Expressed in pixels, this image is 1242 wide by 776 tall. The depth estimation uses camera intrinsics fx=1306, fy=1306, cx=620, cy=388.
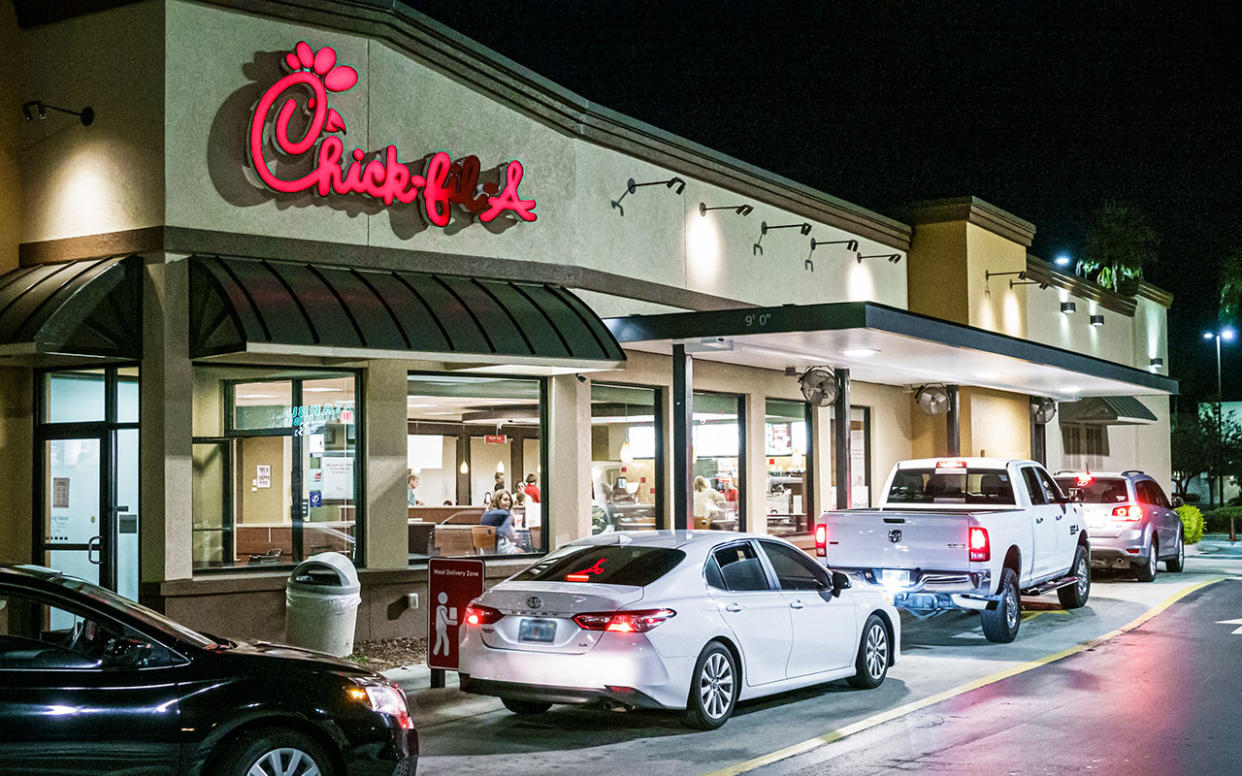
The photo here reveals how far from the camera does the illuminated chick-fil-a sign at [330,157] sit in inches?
541

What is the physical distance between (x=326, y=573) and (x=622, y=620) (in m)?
4.45

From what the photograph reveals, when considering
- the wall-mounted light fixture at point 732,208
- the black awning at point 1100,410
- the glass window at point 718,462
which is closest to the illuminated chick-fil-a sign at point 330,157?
the wall-mounted light fixture at point 732,208

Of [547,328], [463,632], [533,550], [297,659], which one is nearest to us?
[297,659]

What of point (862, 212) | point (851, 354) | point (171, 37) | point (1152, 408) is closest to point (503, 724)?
point (171, 37)

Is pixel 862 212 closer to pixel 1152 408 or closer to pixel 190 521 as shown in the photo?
pixel 190 521

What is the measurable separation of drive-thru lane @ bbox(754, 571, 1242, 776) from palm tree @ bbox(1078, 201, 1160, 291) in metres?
37.4

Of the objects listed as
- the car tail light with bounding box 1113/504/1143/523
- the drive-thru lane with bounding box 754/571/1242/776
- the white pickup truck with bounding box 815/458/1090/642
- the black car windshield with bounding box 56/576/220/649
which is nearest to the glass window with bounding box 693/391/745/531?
the white pickup truck with bounding box 815/458/1090/642

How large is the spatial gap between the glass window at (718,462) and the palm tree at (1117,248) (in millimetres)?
31297

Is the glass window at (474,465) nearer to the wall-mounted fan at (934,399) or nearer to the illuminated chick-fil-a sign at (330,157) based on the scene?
the illuminated chick-fil-a sign at (330,157)

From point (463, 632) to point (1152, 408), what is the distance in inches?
1423

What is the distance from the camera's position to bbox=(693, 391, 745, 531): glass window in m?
20.7

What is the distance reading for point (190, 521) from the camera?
13328 mm

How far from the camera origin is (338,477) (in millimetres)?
14883

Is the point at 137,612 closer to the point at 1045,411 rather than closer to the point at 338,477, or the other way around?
the point at 338,477
